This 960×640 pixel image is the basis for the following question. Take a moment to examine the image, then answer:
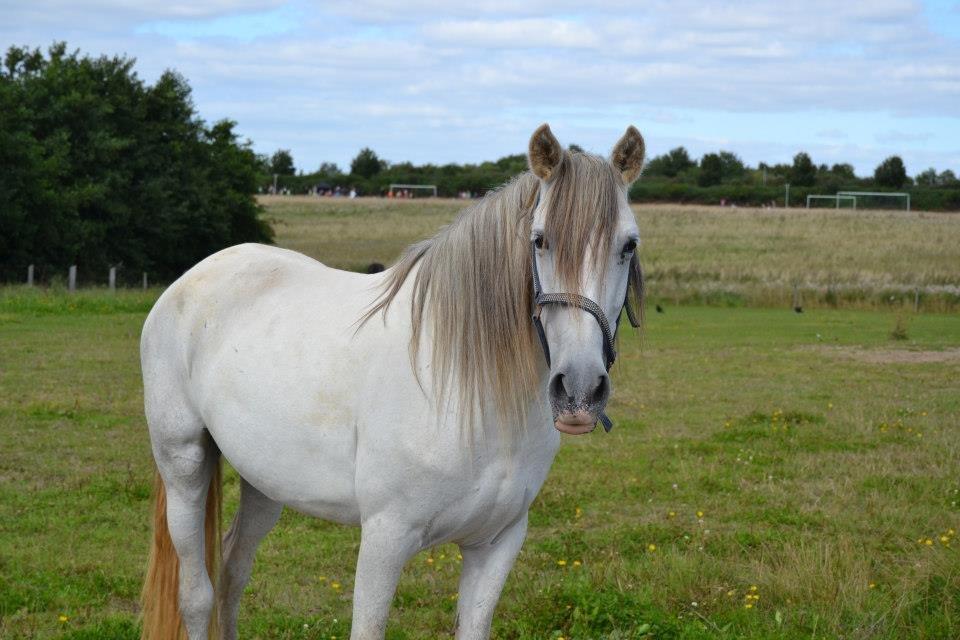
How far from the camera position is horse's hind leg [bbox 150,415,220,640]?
430 centimetres

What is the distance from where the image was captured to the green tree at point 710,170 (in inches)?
3339

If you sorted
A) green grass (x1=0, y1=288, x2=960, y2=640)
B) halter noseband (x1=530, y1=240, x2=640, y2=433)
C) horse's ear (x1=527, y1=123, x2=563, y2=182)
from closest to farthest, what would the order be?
1. halter noseband (x1=530, y1=240, x2=640, y2=433)
2. horse's ear (x1=527, y1=123, x2=563, y2=182)
3. green grass (x1=0, y1=288, x2=960, y2=640)

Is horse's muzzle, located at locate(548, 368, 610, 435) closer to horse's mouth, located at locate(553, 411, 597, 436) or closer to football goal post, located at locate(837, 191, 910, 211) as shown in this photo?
horse's mouth, located at locate(553, 411, 597, 436)

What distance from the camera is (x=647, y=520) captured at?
22.5 ft

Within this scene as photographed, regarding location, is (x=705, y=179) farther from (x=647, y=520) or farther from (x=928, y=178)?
(x=647, y=520)

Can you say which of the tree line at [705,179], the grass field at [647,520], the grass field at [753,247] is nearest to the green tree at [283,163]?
the tree line at [705,179]

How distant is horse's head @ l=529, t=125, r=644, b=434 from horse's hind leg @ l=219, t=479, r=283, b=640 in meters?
1.89

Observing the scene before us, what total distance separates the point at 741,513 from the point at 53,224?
90.2 ft

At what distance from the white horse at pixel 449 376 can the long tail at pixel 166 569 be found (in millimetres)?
527

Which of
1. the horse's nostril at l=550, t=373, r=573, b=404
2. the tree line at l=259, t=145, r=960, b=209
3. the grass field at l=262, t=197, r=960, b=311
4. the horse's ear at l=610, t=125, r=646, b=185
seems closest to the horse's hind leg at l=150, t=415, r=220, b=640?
the horse's nostril at l=550, t=373, r=573, b=404

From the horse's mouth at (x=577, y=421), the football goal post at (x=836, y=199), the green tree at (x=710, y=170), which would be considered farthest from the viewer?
the green tree at (x=710, y=170)

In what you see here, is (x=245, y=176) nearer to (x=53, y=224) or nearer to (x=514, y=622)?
(x=53, y=224)

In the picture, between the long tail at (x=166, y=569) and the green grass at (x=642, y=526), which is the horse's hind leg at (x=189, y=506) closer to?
the long tail at (x=166, y=569)

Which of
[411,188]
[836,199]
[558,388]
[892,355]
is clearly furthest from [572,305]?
[411,188]
